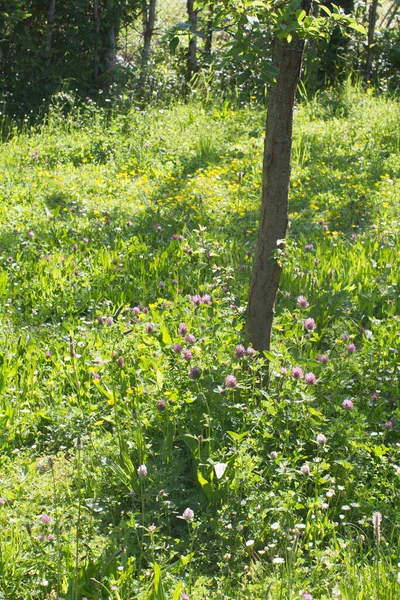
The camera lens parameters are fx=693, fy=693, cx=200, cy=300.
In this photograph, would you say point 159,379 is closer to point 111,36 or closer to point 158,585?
point 158,585

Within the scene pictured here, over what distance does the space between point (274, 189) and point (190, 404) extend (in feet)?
3.57

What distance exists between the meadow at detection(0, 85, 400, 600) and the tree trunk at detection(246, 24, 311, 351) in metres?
0.13

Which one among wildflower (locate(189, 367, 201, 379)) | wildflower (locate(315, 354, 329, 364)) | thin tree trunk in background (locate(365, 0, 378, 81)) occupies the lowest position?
wildflower (locate(315, 354, 329, 364))

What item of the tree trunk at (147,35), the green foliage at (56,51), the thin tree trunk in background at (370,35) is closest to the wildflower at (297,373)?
the green foliage at (56,51)

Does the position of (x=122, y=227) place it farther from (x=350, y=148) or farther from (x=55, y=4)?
(x=55, y=4)

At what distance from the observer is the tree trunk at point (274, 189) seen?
311 centimetres

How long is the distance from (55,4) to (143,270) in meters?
5.68

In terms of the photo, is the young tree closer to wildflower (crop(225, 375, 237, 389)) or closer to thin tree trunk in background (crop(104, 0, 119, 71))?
wildflower (crop(225, 375, 237, 389))

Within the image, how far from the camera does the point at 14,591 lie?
2451 millimetres

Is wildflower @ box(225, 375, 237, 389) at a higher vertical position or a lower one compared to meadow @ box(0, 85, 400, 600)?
higher

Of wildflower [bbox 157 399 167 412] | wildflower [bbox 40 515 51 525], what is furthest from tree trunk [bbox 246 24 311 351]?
wildflower [bbox 40 515 51 525]

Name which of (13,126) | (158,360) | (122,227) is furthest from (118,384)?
(13,126)

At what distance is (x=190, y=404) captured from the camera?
321cm

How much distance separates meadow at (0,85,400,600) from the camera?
2531 millimetres
